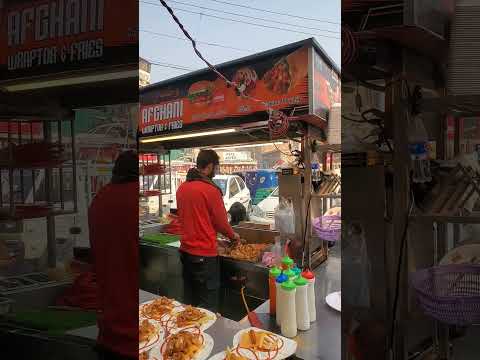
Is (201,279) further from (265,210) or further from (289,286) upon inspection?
(265,210)

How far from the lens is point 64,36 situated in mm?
741

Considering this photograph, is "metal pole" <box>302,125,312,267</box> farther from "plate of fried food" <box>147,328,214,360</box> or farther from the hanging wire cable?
"plate of fried food" <box>147,328,214,360</box>

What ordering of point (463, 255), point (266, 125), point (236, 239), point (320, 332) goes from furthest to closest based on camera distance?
point (236, 239), point (266, 125), point (320, 332), point (463, 255)

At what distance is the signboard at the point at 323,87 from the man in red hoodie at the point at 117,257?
6.87 feet

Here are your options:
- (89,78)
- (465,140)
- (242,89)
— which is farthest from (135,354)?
(242,89)

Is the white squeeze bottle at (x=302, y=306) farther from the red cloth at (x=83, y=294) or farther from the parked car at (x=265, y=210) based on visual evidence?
the parked car at (x=265, y=210)

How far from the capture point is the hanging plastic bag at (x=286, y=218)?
2.72 m

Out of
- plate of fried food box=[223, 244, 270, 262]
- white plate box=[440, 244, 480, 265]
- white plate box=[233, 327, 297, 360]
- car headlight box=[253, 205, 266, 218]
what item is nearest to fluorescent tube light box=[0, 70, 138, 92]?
white plate box=[440, 244, 480, 265]

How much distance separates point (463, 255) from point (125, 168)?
1.08m

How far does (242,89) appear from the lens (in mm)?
2719

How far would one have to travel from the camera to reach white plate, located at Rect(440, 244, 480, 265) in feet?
3.28

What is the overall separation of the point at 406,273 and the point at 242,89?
2131mm

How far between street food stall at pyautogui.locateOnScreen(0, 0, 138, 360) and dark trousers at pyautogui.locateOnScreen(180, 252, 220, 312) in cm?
176

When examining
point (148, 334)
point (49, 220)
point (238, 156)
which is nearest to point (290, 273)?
point (148, 334)
